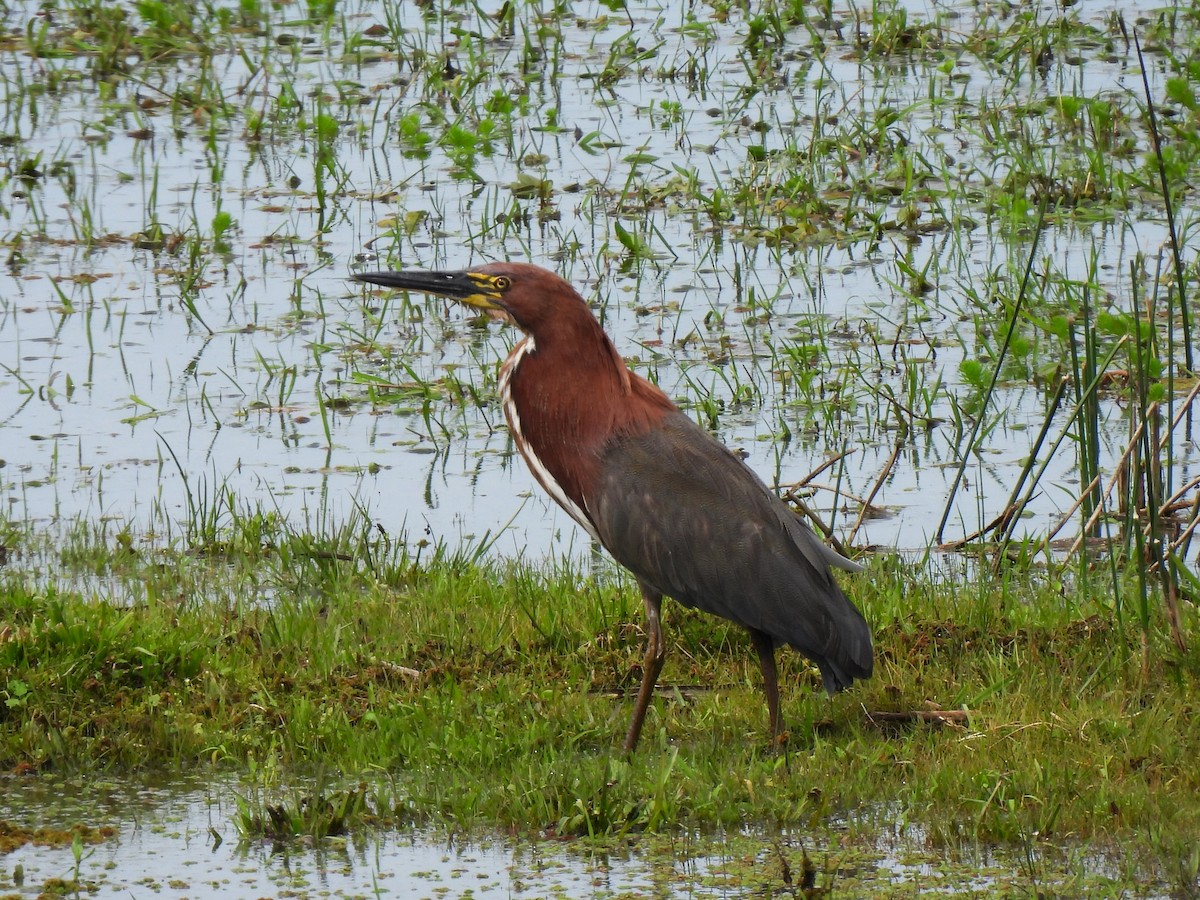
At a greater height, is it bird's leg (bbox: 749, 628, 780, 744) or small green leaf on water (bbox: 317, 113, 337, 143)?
small green leaf on water (bbox: 317, 113, 337, 143)

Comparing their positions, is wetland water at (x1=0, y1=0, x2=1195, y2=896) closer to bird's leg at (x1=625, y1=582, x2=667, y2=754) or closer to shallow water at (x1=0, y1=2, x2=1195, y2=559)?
shallow water at (x1=0, y1=2, x2=1195, y2=559)

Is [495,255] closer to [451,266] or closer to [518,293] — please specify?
[451,266]

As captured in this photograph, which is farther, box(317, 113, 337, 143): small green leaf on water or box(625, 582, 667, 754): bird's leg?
box(317, 113, 337, 143): small green leaf on water

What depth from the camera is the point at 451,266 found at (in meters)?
9.76

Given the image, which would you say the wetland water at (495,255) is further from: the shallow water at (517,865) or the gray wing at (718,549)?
Result: the gray wing at (718,549)

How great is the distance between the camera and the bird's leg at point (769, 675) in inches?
220

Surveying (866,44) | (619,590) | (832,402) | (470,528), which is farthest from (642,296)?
(866,44)

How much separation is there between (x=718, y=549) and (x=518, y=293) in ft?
3.18

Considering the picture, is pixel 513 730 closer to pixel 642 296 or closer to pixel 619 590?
pixel 619 590

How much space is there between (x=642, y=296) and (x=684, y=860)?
507cm

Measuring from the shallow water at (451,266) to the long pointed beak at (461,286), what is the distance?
5.29 ft

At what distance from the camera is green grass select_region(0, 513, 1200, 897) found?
198 inches

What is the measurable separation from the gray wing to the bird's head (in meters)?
0.43

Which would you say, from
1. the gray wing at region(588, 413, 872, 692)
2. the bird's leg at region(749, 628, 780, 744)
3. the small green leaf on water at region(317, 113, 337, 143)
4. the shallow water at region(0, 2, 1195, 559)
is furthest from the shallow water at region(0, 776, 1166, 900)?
the small green leaf on water at region(317, 113, 337, 143)
